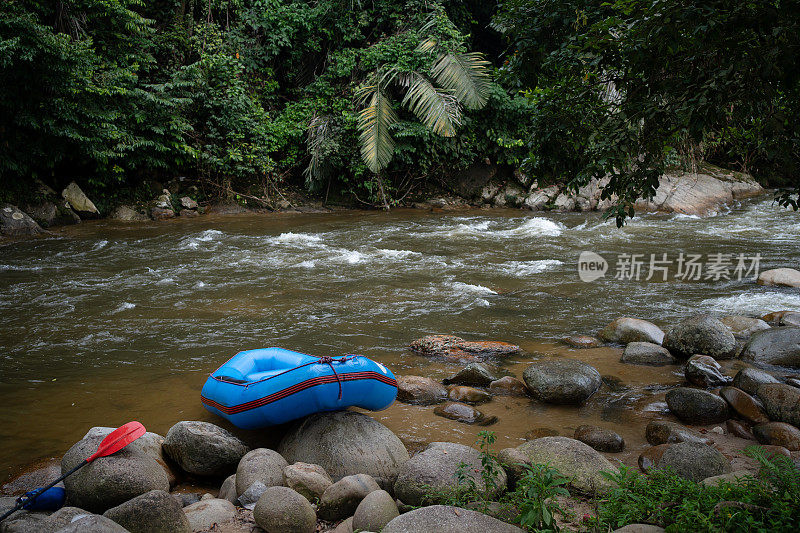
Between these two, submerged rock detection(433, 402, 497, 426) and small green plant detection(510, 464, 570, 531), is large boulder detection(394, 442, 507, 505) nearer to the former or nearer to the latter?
small green plant detection(510, 464, 570, 531)

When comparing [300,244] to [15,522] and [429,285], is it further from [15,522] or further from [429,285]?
[15,522]

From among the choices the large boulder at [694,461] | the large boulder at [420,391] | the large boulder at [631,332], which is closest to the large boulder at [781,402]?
the large boulder at [694,461]

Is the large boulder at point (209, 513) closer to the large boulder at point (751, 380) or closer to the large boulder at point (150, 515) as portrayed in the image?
the large boulder at point (150, 515)

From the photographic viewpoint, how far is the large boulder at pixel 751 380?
4.14 metres

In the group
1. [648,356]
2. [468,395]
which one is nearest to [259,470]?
[468,395]

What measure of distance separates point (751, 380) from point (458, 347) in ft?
8.18

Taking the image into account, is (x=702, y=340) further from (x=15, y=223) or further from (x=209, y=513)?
(x=15, y=223)

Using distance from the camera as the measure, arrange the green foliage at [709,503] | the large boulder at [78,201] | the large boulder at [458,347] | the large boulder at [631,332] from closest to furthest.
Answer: the green foliage at [709,503], the large boulder at [458,347], the large boulder at [631,332], the large boulder at [78,201]

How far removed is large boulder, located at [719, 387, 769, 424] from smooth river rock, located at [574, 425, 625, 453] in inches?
39.2

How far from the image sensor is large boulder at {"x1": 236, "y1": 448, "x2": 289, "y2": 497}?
3.19 metres

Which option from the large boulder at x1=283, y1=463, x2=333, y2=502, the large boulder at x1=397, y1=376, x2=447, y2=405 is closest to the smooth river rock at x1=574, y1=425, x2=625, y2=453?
the large boulder at x1=397, y1=376, x2=447, y2=405

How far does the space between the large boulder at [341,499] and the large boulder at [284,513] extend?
0.39 feet

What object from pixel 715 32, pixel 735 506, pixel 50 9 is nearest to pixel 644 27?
pixel 715 32

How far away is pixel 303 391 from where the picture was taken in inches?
141
